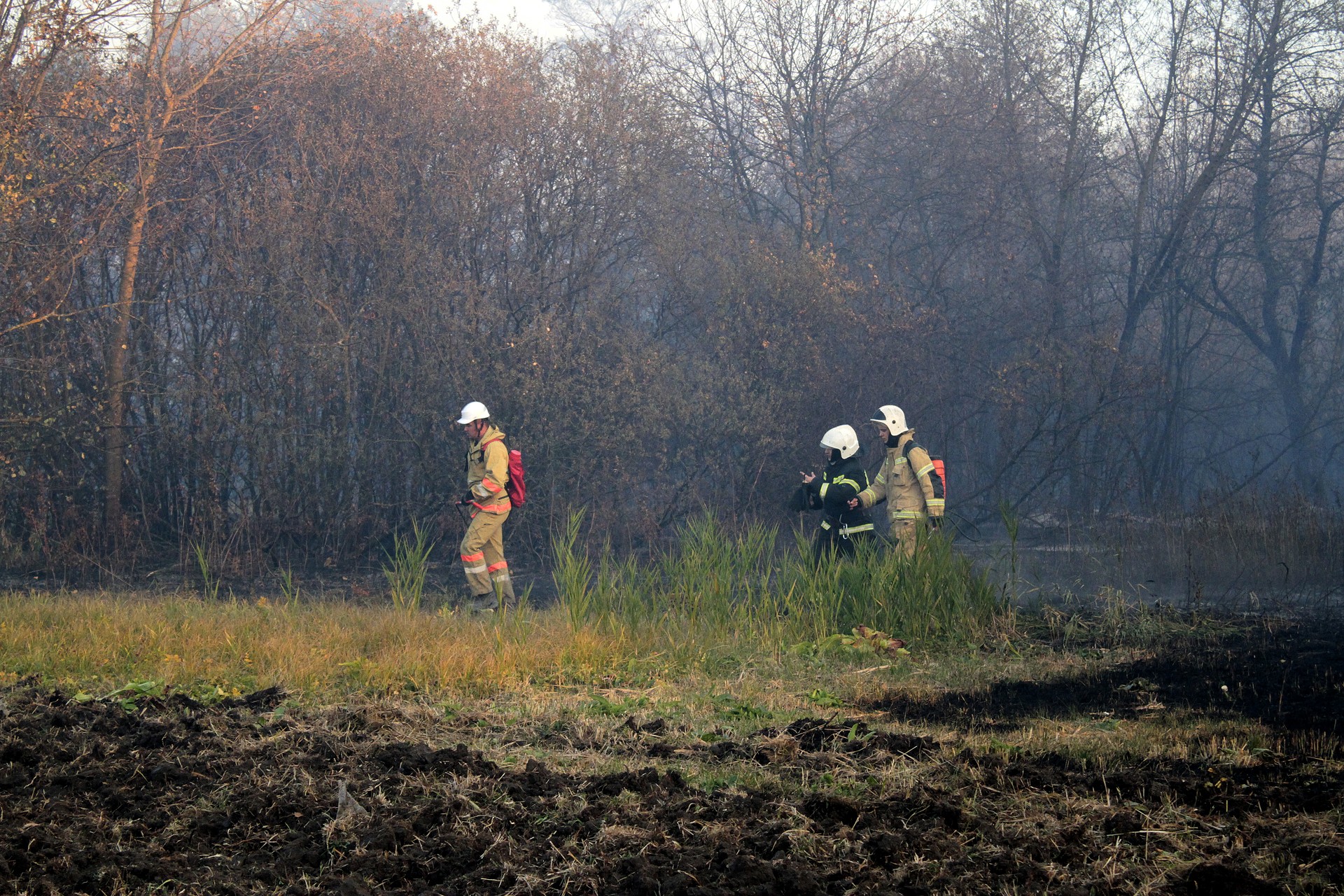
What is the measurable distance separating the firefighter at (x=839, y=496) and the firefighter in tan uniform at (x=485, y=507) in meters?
2.65

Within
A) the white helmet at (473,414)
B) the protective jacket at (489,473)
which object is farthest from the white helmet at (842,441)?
the white helmet at (473,414)

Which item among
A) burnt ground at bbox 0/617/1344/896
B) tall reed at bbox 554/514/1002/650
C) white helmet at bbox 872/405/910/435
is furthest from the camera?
white helmet at bbox 872/405/910/435

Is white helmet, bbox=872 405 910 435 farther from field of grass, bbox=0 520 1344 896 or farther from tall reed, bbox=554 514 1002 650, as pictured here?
field of grass, bbox=0 520 1344 896

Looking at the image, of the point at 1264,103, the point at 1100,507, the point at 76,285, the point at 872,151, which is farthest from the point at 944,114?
the point at 76,285

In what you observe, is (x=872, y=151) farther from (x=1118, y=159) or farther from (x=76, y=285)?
(x=76, y=285)

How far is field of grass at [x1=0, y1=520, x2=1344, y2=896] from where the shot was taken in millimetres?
3350

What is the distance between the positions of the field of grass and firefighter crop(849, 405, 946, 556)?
64.7 inches

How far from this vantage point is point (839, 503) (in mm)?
10281

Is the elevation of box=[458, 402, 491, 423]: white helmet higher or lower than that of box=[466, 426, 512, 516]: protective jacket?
higher

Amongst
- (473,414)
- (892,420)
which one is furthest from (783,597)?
(473,414)

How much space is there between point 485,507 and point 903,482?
12.3 feet

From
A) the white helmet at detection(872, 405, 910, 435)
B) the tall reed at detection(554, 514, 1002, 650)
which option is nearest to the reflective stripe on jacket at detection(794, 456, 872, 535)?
the white helmet at detection(872, 405, 910, 435)

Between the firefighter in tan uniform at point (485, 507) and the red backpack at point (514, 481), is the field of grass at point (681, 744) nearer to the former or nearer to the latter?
the firefighter in tan uniform at point (485, 507)

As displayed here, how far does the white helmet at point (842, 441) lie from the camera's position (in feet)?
34.0
